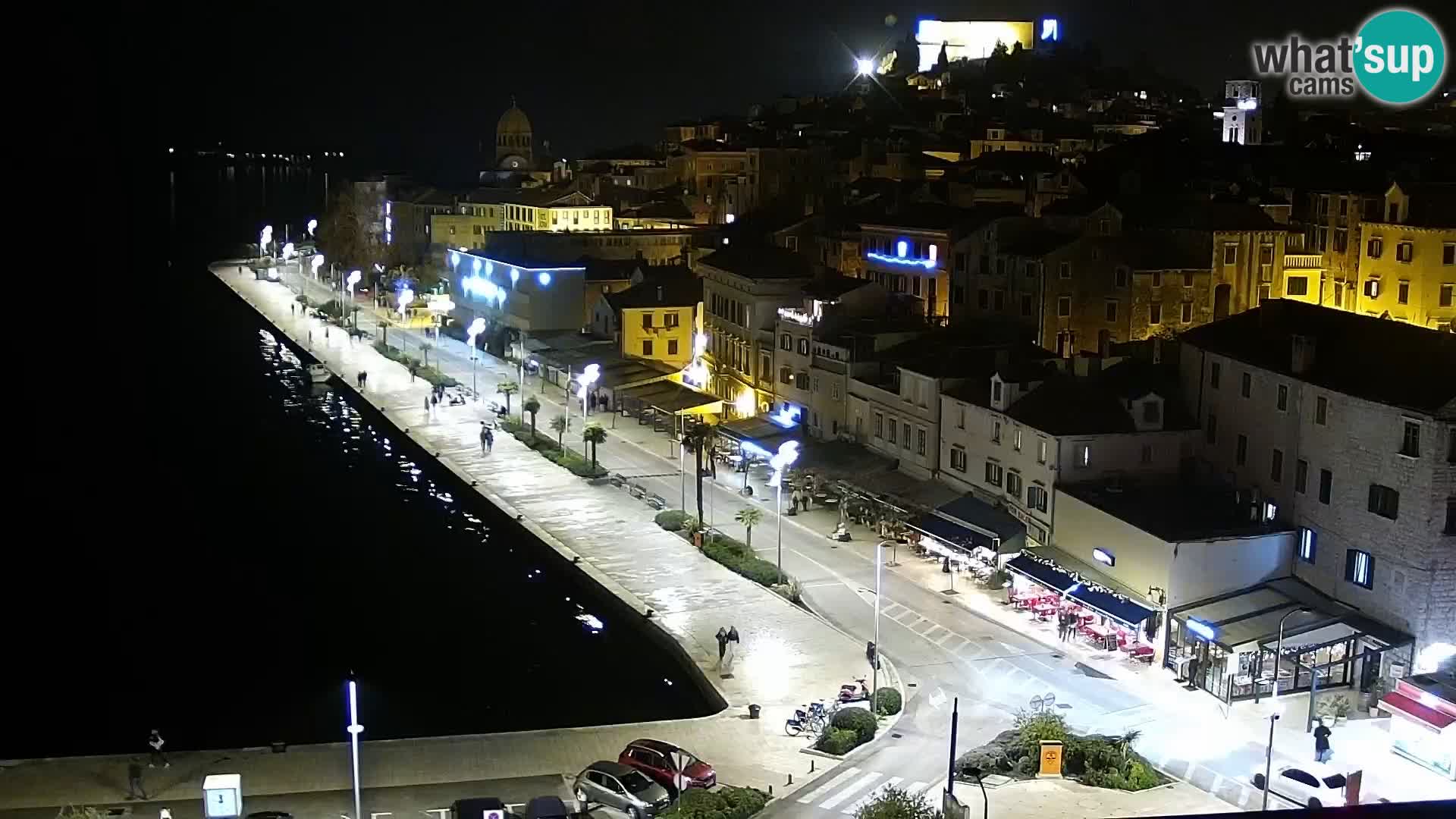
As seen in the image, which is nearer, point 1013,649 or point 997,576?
point 1013,649

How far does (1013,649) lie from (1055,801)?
7817mm

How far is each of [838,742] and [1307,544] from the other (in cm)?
1239

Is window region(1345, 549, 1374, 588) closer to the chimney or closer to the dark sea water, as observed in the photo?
the chimney

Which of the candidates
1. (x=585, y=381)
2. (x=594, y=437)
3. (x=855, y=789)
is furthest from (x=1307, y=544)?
(x=585, y=381)

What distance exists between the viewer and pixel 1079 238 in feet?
160

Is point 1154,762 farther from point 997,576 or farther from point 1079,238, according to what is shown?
point 1079,238

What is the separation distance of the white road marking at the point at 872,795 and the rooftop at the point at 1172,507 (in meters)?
9.80

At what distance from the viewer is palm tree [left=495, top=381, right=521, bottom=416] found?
59594 mm

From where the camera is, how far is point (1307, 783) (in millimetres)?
23484

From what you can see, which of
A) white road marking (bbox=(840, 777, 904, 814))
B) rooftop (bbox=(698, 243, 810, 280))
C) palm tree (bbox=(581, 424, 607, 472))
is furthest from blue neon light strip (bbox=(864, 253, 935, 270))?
white road marking (bbox=(840, 777, 904, 814))

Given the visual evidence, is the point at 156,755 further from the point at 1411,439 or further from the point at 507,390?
the point at 507,390

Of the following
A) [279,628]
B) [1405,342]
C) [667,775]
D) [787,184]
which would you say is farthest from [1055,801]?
[787,184]

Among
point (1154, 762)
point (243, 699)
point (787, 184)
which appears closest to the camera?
point (1154, 762)

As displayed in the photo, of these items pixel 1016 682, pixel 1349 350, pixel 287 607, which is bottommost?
pixel 287 607
